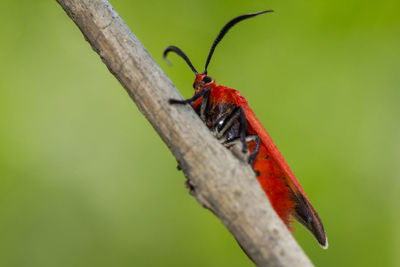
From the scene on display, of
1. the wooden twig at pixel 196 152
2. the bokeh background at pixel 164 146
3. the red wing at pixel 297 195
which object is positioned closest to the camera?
the wooden twig at pixel 196 152

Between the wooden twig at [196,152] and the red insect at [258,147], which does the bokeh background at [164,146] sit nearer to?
the red insect at [258,147]

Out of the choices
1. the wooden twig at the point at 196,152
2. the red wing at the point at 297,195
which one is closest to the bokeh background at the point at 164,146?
the red wing at the point at 297,195

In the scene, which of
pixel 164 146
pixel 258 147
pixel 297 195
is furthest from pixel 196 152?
pixel 164 146

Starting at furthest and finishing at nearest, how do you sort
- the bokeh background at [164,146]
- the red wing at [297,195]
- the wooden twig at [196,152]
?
the bokeh background at [164,146]
the red wing at [297,195]
the wooden twig at [196,152]

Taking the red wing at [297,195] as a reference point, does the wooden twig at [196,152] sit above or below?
above

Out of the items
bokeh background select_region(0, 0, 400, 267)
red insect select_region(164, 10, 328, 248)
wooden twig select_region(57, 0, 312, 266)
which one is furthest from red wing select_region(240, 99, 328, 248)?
bokeh background select_region(0, 0, 400, 267)

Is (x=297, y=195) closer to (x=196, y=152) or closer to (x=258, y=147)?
(x=258, y=147)

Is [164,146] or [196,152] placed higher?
[196,152]
